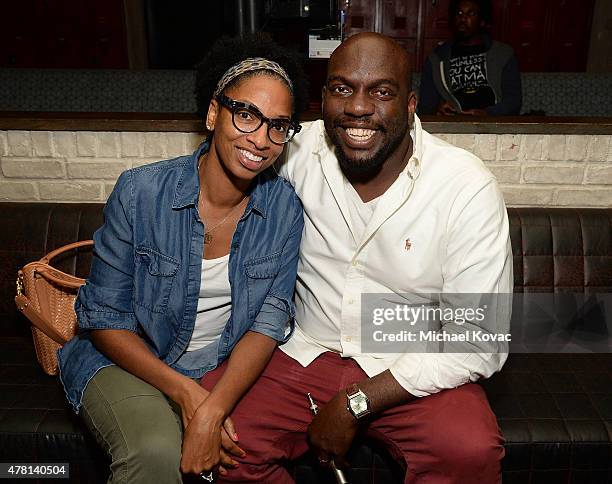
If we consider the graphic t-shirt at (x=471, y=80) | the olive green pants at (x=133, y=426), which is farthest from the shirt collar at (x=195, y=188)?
the graphic t-shirt at (x=471, y=80)

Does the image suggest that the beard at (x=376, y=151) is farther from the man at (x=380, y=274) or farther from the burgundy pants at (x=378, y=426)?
the burgundy pants at (x=378, y=426)

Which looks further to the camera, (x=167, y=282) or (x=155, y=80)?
(x=155, y=80)

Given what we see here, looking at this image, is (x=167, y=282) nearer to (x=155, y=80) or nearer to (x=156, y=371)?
(x=156, y=371)

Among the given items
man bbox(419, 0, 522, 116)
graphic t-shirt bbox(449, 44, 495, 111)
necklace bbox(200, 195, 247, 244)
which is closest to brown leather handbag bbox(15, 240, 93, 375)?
necklace bbox(200, 195, 247, 244)

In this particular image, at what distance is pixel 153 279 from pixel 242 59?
2.05 feet

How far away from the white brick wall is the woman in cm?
64

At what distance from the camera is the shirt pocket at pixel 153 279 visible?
1.53 metres

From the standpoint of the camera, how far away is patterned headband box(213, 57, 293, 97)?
4.83 ft

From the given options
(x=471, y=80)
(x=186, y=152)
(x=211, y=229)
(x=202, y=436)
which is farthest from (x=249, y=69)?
(x=471, y=80)

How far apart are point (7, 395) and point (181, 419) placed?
632 millimetres

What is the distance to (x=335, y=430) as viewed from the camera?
4.87ft

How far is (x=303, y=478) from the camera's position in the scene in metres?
1.67

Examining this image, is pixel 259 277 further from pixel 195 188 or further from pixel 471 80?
pixel 471 80

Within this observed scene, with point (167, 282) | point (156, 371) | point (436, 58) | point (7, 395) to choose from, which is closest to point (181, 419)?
point (156, 371)
